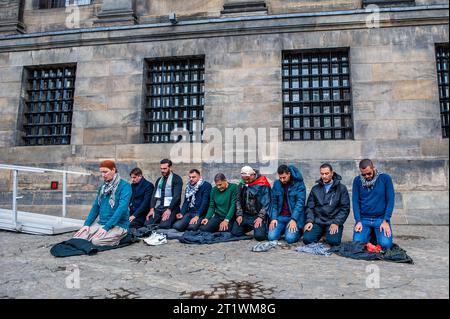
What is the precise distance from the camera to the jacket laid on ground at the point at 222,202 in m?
6.63

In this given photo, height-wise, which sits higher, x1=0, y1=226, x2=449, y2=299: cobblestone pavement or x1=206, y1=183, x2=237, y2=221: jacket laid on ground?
x1=206, y1=183, x2=237, y2=221: jacket laid on ground

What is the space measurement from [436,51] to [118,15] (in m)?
8.58

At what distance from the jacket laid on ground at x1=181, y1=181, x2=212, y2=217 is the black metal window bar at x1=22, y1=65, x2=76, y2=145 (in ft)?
16.2

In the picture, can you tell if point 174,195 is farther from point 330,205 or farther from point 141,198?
point 330,205

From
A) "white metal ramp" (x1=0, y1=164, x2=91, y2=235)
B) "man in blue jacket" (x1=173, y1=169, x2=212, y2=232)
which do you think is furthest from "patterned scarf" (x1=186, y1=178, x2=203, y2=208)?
"white metal ramp" (x1=0, y1=164, x2=91, y2=235)

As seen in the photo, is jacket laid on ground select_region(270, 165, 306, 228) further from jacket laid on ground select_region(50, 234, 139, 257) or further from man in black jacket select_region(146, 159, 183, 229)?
jacket laid on ground select_region(50, 234, 139, 257)

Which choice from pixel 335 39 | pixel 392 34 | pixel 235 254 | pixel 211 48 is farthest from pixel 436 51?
pixel 235 254

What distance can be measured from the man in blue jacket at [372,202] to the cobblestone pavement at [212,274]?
637mm

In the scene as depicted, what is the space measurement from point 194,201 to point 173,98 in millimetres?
3830

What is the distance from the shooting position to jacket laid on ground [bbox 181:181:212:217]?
6.95m

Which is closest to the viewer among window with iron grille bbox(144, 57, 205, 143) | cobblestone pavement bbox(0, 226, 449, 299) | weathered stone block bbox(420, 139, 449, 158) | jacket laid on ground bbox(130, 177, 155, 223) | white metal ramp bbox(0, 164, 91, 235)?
cobblestone pavement bbox(0, 226, 449, 299)
